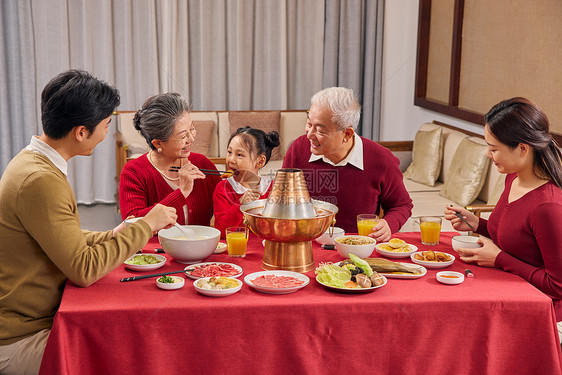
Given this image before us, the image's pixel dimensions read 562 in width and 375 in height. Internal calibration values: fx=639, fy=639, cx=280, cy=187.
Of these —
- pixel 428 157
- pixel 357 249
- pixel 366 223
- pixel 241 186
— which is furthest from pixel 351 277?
pixel 428 157

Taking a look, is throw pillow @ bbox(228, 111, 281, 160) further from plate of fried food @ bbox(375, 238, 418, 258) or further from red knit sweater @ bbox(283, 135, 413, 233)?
plate of fried food @ bbox(375, 238, 418, 258)

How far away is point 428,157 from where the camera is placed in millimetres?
5074

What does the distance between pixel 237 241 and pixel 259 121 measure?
3859mm

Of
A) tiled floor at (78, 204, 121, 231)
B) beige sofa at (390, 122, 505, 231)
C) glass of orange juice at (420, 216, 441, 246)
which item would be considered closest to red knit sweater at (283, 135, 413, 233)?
glass of orange juice at (420, 216, 441, 246)

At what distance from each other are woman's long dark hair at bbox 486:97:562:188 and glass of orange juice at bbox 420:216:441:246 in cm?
39

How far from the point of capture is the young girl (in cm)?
252

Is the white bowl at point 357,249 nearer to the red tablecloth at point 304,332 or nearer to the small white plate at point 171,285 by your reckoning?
the red tablecloth at point 304,332

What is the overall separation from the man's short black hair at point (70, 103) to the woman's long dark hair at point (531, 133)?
125 centimetres

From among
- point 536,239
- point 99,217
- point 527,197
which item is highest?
point 527,197

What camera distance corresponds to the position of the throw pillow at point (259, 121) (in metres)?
5.84

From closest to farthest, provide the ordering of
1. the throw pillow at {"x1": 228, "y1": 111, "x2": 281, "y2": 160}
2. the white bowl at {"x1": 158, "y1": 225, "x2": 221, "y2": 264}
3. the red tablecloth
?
the red tablecloth → the white bowl at {"x1": 158, "y1": 225, "x2": 221, "y2": 264} → the throw pillow at {"x1": 228, "y1": 111, "x2": 281, "y2": 160}

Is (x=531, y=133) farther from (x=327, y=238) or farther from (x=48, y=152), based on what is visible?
(x=48, y=152)

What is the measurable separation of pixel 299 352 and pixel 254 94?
475 centimetres

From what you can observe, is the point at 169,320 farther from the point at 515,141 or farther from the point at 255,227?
the point at 515,141
